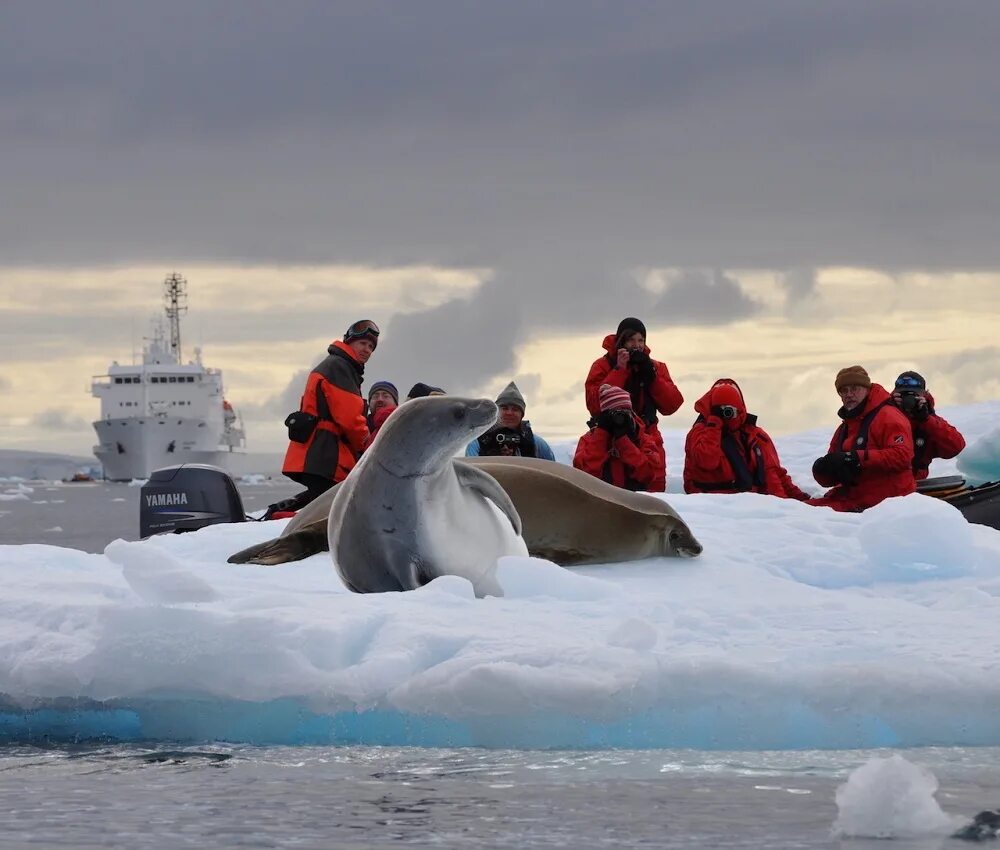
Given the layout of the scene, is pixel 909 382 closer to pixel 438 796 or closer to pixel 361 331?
pixel 361 331

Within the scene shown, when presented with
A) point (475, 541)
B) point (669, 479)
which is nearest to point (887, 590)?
point (475, 541)

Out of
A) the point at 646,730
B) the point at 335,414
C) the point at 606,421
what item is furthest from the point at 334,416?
the point at 646,730

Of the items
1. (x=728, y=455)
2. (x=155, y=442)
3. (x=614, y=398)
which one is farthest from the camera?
(x=155, y=442)

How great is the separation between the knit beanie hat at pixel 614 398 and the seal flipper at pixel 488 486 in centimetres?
315

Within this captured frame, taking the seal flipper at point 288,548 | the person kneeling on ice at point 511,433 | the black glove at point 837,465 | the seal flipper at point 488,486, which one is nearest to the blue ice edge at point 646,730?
the seal flipper at point 488,486

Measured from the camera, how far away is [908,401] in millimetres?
11086

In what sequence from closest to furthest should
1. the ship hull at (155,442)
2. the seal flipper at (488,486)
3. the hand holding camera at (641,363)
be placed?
the seal flipper at (488,486)
the hand holding camera at (641,363)
the ship hull at (155,442)

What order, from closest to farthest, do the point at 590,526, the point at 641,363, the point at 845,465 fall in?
the point at 590,526
the point at 845,465
the point at 641,363

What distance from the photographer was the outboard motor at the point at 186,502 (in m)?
11.3

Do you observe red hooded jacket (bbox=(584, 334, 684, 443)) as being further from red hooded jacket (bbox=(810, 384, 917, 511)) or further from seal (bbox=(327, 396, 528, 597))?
seal (bbox=(327, 396, 528, 597))

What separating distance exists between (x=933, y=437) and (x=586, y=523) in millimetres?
5005

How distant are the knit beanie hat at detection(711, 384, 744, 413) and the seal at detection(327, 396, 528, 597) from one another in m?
3.59

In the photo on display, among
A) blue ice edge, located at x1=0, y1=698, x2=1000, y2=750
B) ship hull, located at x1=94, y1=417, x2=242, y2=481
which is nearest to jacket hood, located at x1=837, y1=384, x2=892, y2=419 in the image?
blue ice edge, located at x1=0, y1=698, x2=1000, y2=750

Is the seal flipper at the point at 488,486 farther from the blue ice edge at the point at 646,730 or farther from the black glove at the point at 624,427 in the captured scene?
the black glove at the point at 624,427
